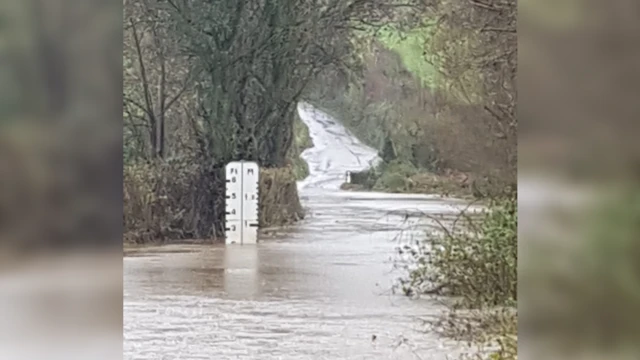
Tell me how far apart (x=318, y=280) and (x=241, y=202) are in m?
0.35

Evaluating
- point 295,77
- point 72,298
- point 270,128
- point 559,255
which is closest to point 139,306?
point 270,128

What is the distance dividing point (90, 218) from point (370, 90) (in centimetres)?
138

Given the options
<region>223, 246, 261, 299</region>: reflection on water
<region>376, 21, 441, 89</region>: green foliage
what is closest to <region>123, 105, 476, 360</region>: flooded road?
<region>223, 246, 261, 299</region>: reflection on water

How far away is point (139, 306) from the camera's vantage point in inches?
76.2

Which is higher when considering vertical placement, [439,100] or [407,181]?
[439,100]

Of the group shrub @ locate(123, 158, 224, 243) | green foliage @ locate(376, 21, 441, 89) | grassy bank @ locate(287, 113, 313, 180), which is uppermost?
green foliage @ locate(376, 21, 441, 89)

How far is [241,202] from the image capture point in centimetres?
197

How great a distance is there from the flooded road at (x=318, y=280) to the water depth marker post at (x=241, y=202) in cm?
4

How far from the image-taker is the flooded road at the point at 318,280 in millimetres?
1915

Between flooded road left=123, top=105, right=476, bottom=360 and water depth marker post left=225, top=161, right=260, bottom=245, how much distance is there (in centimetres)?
4

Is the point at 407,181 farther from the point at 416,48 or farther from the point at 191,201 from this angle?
the point at 191,201

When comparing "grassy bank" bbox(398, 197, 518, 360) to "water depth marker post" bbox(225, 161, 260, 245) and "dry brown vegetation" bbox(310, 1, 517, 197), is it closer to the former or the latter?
"dry brown vegetation" bbox(310, 1, 517, 197)

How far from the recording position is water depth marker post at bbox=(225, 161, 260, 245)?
1.94 metres

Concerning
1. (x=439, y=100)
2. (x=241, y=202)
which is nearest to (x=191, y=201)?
(x=241, y=202)
